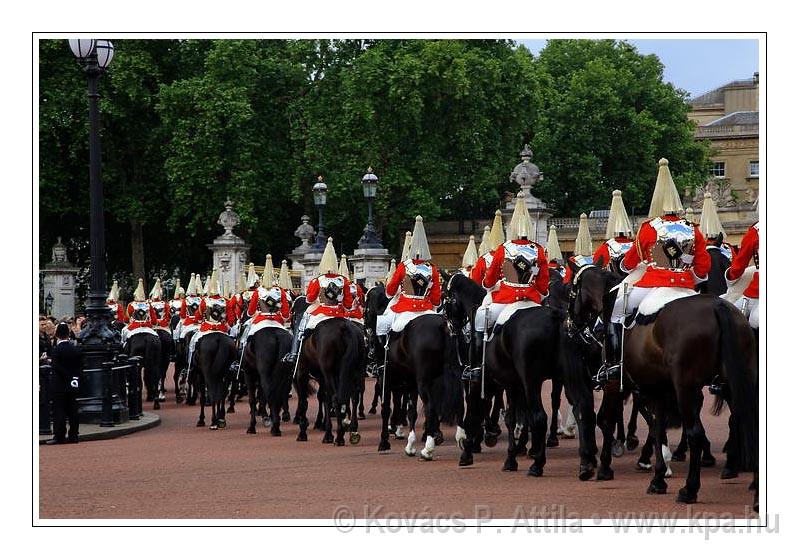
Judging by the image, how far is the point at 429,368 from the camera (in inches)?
537

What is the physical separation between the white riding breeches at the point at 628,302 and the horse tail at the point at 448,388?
9.74 ft

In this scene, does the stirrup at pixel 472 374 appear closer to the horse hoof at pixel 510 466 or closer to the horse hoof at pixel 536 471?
the horse hoof at pixel 510 466

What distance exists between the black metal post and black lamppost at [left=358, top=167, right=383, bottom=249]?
13933mm

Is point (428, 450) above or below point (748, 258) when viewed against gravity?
below

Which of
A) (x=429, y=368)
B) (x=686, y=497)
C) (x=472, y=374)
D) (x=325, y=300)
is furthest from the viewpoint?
(x=325, y=300)

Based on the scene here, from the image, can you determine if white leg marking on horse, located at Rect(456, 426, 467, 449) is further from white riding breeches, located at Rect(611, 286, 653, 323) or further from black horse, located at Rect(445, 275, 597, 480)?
white riding breeches, located at Rect(611, 286, 653, 323)

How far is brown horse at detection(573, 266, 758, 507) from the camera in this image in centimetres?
936

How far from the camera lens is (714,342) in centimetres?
966

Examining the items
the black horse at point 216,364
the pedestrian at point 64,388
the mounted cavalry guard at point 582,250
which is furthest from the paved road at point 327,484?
the black horse at point 216,364

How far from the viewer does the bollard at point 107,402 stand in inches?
695

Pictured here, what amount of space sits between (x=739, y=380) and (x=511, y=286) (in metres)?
3.53

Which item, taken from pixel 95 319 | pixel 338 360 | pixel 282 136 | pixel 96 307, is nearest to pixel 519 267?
pixel 338 360

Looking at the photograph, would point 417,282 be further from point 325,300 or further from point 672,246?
point 672,246
